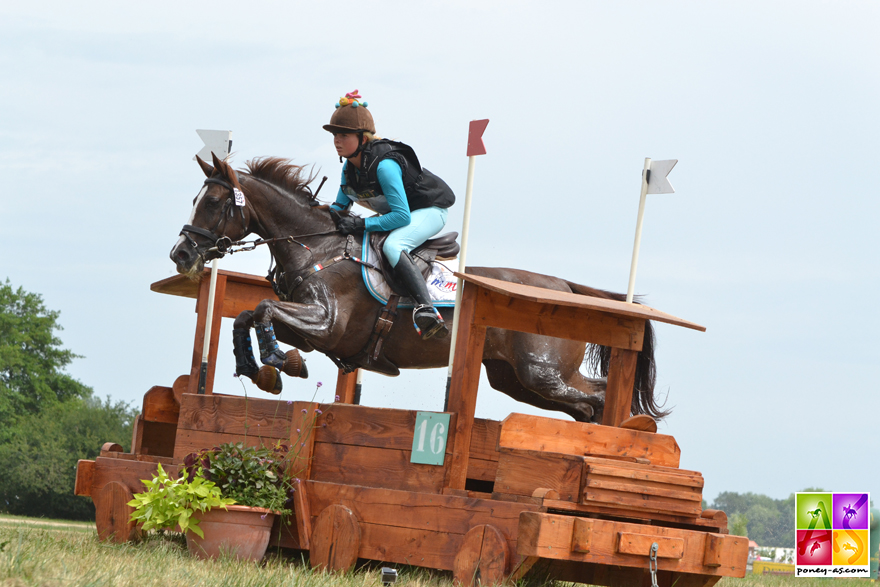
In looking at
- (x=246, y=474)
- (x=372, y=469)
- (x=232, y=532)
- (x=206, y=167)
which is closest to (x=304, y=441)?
(x=246, y=474)

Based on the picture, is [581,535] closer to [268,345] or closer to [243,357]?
[268,345]

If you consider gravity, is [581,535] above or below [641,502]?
below

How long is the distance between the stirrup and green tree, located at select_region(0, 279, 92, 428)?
27.7 m

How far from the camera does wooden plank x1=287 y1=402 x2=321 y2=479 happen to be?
16.9ft

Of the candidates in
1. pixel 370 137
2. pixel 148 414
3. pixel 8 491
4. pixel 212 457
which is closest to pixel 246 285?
pixel 148 414

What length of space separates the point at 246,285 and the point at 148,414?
3.93 ft

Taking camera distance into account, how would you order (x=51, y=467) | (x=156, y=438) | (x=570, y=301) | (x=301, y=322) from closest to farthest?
(x=570, y=301) < (x=301, y=322) < (x=156, y=438) < (x=51, y=467)

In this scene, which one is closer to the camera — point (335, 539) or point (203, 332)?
point (335, 539)

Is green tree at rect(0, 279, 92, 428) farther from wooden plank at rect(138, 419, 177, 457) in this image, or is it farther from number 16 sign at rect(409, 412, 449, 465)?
number 16 sign at rect(409, 412, 449, 465)

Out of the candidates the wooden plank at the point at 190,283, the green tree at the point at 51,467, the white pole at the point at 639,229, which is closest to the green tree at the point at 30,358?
the green tree at the point at 51,467

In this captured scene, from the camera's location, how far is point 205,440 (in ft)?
19.1

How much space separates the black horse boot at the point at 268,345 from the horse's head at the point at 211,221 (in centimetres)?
68

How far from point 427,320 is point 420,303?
0.12 m

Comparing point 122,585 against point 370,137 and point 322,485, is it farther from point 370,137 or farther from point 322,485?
point 370,137
